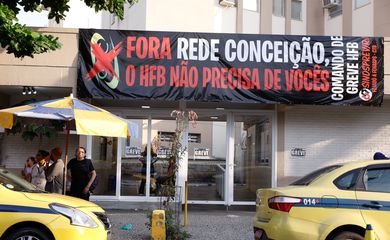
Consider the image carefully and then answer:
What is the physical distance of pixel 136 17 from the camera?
23.7 metres

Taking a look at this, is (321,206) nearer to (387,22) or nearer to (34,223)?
(34,223)

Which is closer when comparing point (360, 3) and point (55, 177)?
point (55, 177)

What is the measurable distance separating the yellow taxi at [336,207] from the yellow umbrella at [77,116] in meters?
3.09

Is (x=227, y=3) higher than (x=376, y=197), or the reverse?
(x=227, y=3)

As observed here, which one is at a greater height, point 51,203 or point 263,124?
point 263,124

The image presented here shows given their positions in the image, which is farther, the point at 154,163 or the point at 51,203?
the point at 154,163

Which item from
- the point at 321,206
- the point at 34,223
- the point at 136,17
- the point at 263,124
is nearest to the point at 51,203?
the point at 34,223

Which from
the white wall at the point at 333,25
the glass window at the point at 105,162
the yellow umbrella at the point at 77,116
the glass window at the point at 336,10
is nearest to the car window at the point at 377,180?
the yellow umbrella at the point at 77,116

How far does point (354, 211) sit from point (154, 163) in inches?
303

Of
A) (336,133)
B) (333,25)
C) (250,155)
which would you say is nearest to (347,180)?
(336,133)

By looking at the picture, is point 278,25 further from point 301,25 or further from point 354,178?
point 354,178

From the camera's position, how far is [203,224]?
420 inches

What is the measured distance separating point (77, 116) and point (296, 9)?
21696mm

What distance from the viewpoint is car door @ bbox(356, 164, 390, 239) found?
6.43 metres
